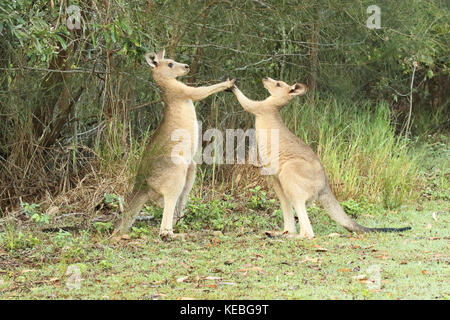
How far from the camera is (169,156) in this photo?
24.4ft

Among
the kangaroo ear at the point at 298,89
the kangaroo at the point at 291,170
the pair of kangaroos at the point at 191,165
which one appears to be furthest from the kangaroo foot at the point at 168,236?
the kangaroo ear at the point at 298,89

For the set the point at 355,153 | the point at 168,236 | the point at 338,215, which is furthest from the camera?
the point at 355,153

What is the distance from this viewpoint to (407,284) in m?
5.48

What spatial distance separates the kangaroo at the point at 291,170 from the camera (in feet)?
23.9

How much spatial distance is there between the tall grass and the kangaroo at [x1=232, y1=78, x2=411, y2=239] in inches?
70.0

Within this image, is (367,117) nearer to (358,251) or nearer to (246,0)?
(246,0)

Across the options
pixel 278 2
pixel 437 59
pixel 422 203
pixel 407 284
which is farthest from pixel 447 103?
pixel 407 284

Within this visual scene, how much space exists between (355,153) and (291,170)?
2.91m

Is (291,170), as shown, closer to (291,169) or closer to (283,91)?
(291,169)

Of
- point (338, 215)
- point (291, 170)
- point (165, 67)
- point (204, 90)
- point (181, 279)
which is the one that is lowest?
point (181, 279)

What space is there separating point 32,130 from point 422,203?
16.9 ft

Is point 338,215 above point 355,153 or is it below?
below

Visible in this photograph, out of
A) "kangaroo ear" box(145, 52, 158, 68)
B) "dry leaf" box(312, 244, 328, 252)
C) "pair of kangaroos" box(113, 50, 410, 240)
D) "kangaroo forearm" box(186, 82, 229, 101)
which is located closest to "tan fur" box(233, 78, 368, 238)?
"pair of kangaroos" box(113, 50, 410, 240)

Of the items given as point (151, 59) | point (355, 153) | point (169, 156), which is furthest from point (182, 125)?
point (355, 153)
